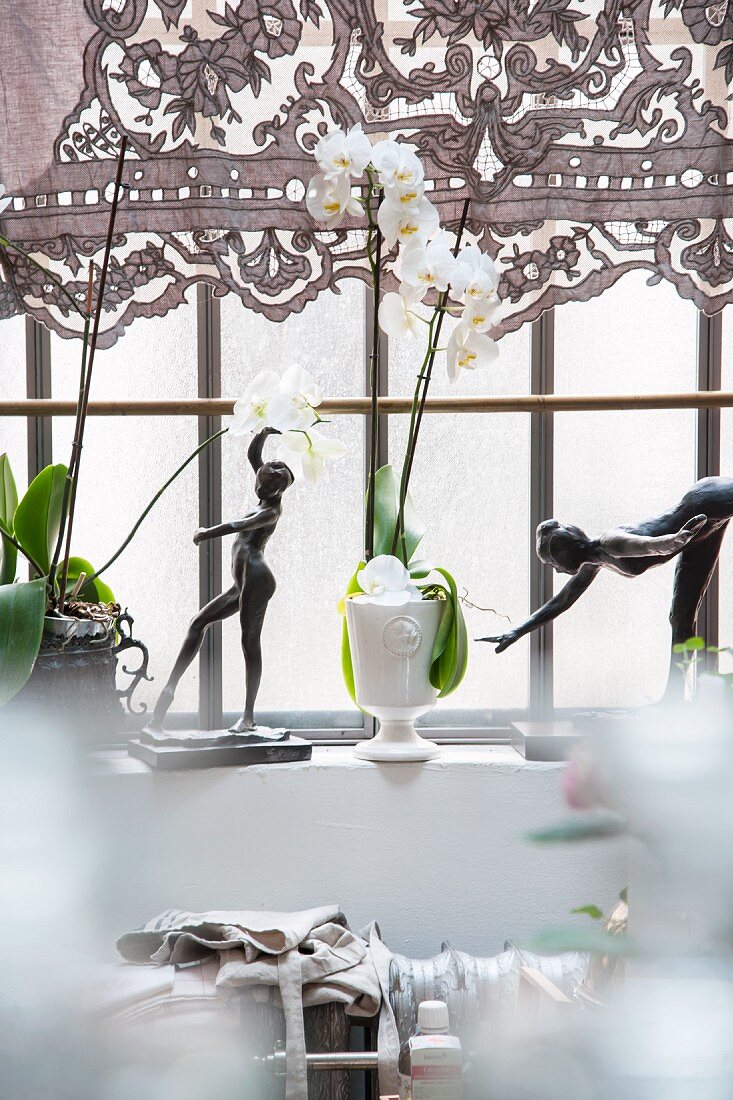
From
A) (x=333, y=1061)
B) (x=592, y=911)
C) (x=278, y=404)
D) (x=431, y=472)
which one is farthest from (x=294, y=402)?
(x=592, y=911)

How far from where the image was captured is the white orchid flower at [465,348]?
0.92 meters

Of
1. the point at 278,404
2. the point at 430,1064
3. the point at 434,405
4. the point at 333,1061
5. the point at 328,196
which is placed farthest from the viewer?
the point at 434,405

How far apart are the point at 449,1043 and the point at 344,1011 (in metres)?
0.44

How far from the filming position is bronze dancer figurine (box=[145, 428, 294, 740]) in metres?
1.07

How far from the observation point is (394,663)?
109 cm

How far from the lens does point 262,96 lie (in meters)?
1.03

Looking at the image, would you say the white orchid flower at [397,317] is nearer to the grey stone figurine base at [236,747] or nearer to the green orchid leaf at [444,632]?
the green orchid leaf at [444,632]

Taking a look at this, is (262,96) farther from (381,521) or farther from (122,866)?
(122,866)

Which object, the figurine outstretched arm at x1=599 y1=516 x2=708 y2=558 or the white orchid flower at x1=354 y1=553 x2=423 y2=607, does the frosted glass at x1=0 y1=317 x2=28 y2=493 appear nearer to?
the white orchid flower at x1=354 y1=553 x2=423 y2=607

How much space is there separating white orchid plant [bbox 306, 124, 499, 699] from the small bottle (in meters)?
0.45

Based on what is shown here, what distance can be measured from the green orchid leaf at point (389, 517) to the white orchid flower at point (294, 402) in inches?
7.9

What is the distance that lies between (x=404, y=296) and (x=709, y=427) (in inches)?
20.9

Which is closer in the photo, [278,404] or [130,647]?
[278,404]

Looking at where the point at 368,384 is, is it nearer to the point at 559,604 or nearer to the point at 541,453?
the point at 541,453
